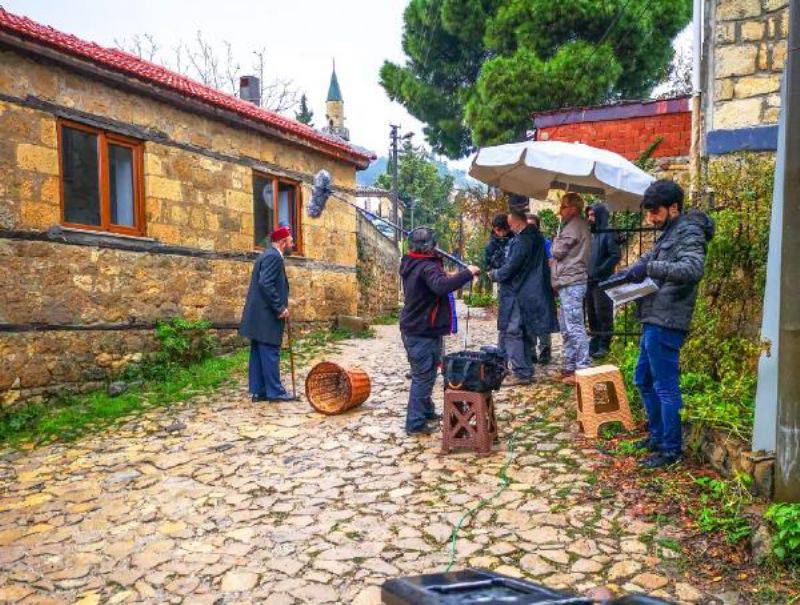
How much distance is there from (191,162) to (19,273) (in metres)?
3.11

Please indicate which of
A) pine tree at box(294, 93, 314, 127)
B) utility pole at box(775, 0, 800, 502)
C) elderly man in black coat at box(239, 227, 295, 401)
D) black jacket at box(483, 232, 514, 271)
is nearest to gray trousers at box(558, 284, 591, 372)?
black jacket at box(483, 232, 514, 271)

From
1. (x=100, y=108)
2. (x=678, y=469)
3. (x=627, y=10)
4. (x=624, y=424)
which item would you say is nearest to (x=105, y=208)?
(x=100, y=108)

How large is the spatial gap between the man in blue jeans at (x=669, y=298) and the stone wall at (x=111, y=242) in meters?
6.29

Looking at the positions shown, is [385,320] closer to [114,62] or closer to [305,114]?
[114,62]

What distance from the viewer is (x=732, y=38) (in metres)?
5.60

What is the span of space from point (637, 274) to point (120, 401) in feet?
19.2

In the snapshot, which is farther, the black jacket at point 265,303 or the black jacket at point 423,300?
the black jacket at point 265,303

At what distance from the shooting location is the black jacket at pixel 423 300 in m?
5.07

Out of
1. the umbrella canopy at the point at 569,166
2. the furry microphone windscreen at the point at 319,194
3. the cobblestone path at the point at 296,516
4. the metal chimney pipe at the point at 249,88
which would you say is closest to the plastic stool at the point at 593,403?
the cobblestone path at the point at 296,516

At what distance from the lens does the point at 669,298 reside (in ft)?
12.6

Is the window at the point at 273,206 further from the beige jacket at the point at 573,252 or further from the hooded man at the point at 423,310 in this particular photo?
the beige jacket at the point at 573,252

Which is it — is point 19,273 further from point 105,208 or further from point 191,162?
point 191,162

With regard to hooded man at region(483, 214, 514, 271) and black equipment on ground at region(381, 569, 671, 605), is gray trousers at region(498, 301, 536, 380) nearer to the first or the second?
hooded man at region(483, 214, 514, 271)

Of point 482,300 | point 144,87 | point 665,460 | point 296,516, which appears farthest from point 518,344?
point 482,300
